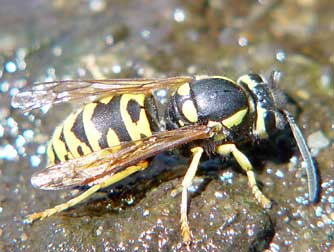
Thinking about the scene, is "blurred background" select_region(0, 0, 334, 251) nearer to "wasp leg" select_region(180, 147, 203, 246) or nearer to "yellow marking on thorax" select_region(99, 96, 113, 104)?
"wasp leg" select_region(180, 147, 203, 246)

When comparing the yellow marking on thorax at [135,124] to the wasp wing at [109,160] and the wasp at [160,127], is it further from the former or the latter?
the wasp wing at [109,160]

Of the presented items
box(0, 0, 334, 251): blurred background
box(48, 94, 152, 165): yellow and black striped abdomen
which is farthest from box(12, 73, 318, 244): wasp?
box(0, 0, 334, 251): blurred background

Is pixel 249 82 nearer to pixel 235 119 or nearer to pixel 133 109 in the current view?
pixel 235 119

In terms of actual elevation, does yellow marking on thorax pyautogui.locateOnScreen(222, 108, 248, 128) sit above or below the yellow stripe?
below

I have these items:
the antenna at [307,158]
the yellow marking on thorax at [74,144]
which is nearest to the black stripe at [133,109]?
the yellow marking on thorax at [74,144]

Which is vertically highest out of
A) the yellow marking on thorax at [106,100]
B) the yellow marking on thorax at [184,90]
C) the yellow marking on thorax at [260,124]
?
the yellow marking on thorax at [106,100]

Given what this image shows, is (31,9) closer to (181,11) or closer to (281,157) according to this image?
(181,11)

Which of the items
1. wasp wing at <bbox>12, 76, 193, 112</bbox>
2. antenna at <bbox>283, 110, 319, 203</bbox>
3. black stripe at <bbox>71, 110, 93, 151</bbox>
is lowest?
antenna at <bbox>283, 110, 319, 203</bbox>

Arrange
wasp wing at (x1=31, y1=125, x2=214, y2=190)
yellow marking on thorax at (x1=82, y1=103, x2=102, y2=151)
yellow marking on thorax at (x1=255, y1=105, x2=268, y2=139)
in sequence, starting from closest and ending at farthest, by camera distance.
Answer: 1. wasp wing at (x1=31, y1=125, x2=214, y2=190)
2. yellow marking on thorax at (x1=82, y1=103, x2=102, y2=151)
3. yellow marking on thorax at (x1=255, y1=105, x2=268, y2=139)
